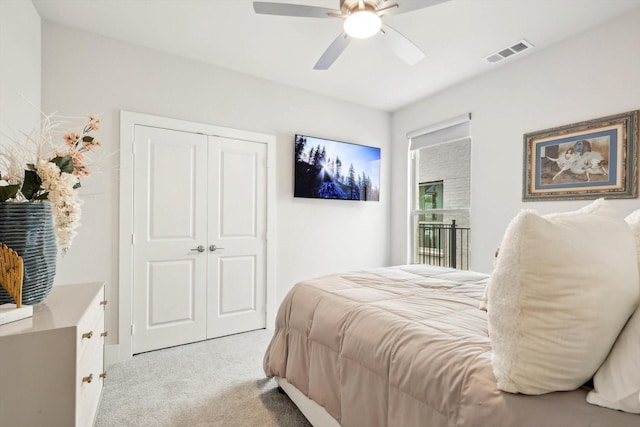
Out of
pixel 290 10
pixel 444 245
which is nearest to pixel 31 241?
pixel 290 10

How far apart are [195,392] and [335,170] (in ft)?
9.04

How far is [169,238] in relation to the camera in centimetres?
296

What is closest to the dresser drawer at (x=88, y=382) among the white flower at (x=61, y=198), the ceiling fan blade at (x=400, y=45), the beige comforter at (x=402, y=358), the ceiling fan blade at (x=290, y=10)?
the white flower at (x=61, y=198)

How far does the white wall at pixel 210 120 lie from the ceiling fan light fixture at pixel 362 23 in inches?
70.6

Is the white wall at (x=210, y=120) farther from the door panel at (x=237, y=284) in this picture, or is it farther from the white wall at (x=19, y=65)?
the door panel at (x=237, y=284)

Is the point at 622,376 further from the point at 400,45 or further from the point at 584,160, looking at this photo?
the point at 584,160

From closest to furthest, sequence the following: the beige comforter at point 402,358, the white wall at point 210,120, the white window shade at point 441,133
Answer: the beige comforter at point 402,358 → the white wall at point 210,120 → the white window shade at point 441,133

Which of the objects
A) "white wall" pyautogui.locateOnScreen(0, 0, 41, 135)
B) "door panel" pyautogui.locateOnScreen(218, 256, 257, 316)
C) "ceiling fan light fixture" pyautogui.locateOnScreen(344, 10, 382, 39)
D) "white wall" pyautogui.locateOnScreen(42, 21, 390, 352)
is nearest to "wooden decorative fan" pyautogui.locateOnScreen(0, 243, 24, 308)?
"white wall" pyautogui.locateOnScreen(0, 0, 41, 135)

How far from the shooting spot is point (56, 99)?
2.52m

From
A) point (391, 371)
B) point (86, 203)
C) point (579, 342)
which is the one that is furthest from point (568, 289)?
point (86, 203)

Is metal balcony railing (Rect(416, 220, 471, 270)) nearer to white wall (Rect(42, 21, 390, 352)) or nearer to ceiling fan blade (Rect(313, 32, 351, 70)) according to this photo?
white wall (Rect(42, 21, 390, 352))

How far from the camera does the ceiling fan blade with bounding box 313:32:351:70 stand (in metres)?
2.12

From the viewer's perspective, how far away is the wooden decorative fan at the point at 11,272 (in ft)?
3.59

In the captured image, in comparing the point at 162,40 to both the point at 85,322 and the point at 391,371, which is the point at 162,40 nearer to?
the point at 85,322
